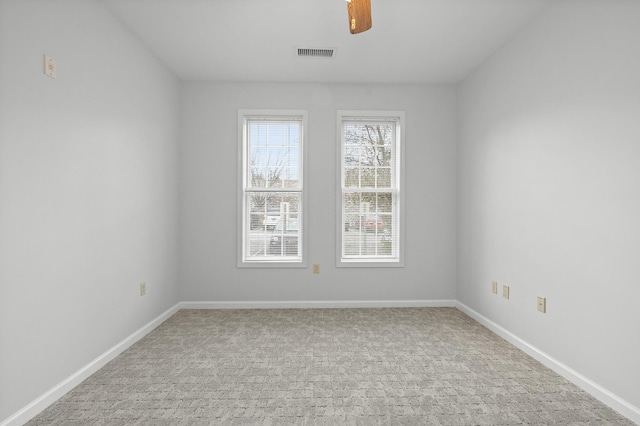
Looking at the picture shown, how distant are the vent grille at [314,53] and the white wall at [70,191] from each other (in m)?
1.44

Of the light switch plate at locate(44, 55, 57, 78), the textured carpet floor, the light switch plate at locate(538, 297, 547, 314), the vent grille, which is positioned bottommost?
the textured carpet floor

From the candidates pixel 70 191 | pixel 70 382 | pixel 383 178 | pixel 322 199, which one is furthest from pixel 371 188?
pixel 70 382

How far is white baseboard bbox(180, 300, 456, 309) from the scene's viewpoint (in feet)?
13.8

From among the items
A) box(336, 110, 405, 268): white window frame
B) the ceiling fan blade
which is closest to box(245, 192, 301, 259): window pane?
box(336, 110, 405, 268): white window frame

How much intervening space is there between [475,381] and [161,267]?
300 centimetres

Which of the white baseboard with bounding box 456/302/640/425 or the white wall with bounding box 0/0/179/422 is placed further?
the white baseboard with bounding box 456/302/640/425

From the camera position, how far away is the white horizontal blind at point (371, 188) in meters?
4.36

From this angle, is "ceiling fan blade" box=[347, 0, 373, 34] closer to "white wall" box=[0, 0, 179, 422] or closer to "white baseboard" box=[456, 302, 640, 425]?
"white wall" box=[0, 0, 179, 422]

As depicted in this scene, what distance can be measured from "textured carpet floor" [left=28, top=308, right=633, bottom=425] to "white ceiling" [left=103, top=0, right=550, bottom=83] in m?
2.64

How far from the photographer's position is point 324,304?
167 inches

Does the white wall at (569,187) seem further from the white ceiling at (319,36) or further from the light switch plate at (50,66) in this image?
the light switch plate at (50,66)

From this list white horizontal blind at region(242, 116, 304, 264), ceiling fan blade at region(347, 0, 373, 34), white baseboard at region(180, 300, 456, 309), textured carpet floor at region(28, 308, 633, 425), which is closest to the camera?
ceiling fan blade at region(347, 0, 373, 34)

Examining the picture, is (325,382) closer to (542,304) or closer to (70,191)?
(542,304)

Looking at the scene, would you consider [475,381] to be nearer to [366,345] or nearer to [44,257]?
[366,345]
